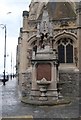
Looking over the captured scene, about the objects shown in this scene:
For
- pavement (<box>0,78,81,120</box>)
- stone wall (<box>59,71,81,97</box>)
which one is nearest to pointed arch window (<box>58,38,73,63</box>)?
stone wall (<box>59,71,81,97</box>)

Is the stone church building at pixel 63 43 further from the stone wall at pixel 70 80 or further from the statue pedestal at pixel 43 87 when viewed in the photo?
the statue pedestal at pixel 43 87

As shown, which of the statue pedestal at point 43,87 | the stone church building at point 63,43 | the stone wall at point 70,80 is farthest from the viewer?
the stone church building at point 63,43

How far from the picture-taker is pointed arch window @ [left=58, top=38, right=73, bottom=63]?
3384 cm

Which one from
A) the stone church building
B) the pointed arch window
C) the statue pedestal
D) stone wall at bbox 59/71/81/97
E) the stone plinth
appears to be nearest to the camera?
the statue pedestal

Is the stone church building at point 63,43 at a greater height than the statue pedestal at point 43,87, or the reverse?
the stone church building at point 63,43

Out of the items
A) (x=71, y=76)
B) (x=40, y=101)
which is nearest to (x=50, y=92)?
(x=40, y=101)

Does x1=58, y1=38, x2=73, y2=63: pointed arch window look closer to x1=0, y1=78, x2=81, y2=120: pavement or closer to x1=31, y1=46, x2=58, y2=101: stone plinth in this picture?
x1=31, y1=46, x2=58, y2=101: stone plinth

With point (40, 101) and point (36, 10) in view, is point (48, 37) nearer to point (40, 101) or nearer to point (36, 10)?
point (40, 101)

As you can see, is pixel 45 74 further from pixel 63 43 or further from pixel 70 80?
pixel 63 43

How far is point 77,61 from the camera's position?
33.2 meters

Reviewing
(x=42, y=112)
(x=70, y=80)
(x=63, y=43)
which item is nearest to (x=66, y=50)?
(x=63, y=43)

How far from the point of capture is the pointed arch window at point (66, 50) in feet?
111

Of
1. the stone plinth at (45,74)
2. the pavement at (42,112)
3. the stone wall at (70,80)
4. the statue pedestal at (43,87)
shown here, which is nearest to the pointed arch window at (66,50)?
the stone wall at (70,80)

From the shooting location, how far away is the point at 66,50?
33.9m
